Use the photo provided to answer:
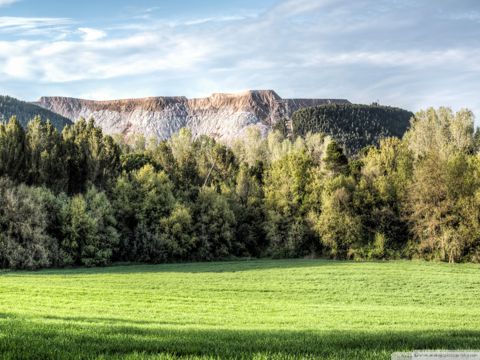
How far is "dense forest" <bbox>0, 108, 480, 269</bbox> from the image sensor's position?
60.0 metres

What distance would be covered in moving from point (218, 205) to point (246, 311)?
155 feet

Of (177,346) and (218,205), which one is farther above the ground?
(218,205)

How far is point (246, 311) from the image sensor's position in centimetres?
2491

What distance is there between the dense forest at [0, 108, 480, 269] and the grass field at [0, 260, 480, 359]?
691cm

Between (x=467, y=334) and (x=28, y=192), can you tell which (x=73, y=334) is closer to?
(x=467, y=334)

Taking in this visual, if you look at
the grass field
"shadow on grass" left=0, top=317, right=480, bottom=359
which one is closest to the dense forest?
the grass field

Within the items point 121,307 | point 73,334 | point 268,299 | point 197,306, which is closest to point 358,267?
point 268,299

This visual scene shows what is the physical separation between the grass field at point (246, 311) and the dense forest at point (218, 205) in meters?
6.91

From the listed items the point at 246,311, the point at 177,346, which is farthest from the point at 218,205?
the point at 177,346

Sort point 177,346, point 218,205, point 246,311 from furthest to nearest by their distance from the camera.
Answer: point 218,205, point 246,311, point 177,346

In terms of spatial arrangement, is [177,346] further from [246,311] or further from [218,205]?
[218,205]

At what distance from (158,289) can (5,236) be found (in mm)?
26858

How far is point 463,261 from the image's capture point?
62.2 metres

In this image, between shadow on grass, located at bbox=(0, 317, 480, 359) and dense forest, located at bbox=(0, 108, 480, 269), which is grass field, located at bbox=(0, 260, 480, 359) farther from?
dense forest, located at bbox=(0, 108, 480, 269)
